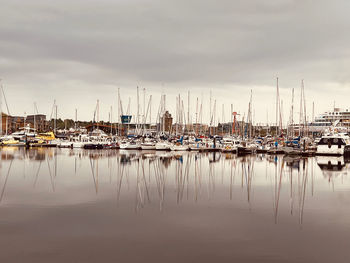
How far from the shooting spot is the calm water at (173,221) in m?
11.7

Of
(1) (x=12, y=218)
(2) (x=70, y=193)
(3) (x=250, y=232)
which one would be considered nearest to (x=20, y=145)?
(2) (x=70, y=193)

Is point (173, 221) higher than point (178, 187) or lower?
higher

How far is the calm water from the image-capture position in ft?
38.3

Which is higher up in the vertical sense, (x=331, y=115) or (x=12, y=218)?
(x=331, y=115)

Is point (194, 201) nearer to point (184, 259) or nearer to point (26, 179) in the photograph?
point (184, 259)

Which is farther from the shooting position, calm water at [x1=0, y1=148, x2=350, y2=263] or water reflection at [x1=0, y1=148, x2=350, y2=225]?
water reflection at [x1=0, y1=148, x2=350, y2=225]

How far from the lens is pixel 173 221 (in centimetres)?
1609

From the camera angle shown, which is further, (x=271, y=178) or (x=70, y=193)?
(x=271, y=178)

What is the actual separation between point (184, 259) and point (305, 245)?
4765mm

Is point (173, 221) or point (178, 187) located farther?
point (178, 187)

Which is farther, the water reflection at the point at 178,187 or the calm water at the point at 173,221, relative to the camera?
the water reflection at the point at 178,187

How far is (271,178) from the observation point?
3244 cm

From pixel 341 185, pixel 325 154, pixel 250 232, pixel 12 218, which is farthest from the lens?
pixel 325 154

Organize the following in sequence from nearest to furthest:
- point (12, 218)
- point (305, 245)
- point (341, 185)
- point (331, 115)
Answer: point (305, 245)
point (12, 218)
point (341, 185)
point (331, 115)
